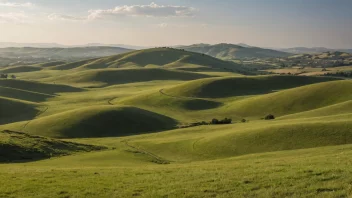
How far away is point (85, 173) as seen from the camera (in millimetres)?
28078

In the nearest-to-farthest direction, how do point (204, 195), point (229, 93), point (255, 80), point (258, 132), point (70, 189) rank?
1. point (204, 195)
2. point (70, 189)
3. point (258, 132)
4. point (229, 93)
5. point (255, 80)

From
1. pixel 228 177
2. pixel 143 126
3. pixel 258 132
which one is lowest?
pixel 143 126

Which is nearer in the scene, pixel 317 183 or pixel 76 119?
pixel 317 183

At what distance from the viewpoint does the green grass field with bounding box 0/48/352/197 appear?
69.5 feet

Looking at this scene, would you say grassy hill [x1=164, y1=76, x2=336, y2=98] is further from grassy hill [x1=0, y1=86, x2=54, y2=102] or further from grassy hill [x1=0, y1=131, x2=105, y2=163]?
grassy hill [x1=0, y1=131, x2=105, y2=163]

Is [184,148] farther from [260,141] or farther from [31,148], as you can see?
[31,148]

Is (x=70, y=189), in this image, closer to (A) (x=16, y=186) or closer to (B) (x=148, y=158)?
(A) (x=16, y=186)

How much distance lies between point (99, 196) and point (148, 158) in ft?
105

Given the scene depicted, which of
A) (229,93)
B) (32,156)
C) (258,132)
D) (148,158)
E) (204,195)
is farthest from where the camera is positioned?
(229,93)

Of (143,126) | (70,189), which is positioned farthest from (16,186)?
(143,126)

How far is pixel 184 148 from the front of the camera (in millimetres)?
59094

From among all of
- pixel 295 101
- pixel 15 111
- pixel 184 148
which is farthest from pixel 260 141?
pixel 15 111

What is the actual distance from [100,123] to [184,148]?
3983 centimetres

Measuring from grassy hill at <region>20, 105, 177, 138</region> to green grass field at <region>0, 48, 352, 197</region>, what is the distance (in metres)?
0.26
